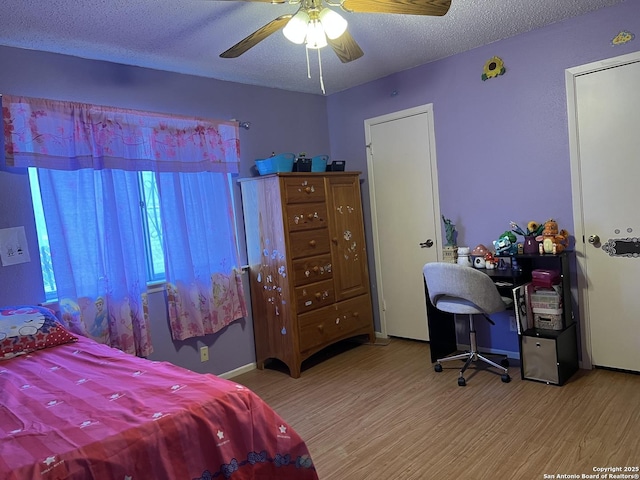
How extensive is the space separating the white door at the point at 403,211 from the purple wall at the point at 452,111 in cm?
13

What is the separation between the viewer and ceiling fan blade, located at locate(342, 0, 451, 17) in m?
2.05

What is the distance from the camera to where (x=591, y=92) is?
3.19 metres

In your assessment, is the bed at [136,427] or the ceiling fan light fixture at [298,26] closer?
the bed at [136,427]

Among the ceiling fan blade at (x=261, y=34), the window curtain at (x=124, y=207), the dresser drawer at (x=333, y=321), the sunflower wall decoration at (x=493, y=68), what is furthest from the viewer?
the dresser drawer at (x=333, y=321)

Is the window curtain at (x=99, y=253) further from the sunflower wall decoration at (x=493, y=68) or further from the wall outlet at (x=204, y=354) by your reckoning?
the sunflower wall decoration at (x=493, y=68)

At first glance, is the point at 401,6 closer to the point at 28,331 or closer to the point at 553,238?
the point at 553,238

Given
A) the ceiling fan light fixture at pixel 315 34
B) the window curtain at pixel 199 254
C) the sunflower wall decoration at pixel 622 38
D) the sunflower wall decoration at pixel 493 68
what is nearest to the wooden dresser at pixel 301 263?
the window curtain at pixel 199 254

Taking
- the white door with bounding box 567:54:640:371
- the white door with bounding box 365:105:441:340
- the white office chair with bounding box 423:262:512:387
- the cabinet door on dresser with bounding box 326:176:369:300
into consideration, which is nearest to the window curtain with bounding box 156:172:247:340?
the cabinet door on dresser with bounding box 326:176:369:300

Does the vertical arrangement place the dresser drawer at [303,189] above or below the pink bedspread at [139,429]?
above

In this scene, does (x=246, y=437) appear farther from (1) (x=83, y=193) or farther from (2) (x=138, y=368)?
(1) (x=83, y=193)

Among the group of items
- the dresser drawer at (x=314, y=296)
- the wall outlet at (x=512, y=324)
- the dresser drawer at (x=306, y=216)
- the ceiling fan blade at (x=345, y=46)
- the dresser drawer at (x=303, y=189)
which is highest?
the ceiling fan blade at (x=345, y=46)

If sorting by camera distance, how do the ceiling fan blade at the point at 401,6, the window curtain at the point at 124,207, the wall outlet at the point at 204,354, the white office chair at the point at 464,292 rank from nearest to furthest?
the ceiling fan blade at the point at 401,6 < the window curtain at the point at 124,207 < the white office chair at the point at 464,292 < the wall outlet at the point at 204,354

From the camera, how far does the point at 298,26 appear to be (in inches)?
84.7

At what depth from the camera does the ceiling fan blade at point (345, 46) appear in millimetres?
2387
